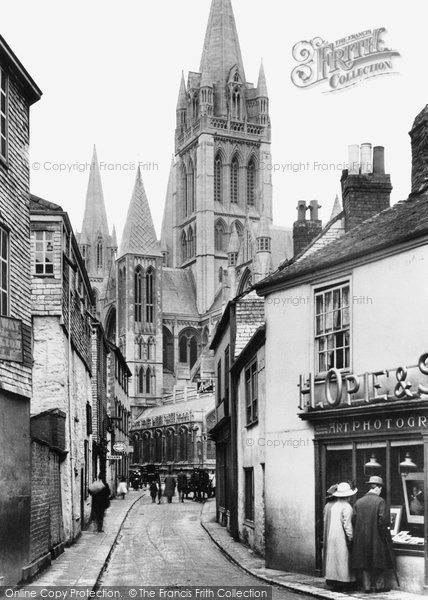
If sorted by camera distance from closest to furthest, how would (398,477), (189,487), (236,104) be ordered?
(398,477), (189,487), (236,104)

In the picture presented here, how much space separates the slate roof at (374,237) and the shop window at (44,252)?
17.7 ft

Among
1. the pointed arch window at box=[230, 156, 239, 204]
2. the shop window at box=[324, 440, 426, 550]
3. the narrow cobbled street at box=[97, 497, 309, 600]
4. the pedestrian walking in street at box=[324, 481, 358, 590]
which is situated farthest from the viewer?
→ the pointed arch window at box=[230, 156, 239, 204]

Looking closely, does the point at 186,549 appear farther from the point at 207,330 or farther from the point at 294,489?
the point at 207,330

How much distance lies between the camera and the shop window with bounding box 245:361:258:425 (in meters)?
22.3

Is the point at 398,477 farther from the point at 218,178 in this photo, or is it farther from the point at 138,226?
the point at 218,178

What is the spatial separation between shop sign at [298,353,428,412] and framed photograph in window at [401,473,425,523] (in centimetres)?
113

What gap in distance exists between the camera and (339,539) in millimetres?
14672

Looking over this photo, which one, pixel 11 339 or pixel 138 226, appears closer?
pixel 11 339

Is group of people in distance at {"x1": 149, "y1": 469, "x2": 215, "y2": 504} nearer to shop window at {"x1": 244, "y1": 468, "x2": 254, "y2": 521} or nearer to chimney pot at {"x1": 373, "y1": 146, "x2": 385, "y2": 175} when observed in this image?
shop window at {"x1": 244, "y1": 468, "x2": 254, "y2": 521}

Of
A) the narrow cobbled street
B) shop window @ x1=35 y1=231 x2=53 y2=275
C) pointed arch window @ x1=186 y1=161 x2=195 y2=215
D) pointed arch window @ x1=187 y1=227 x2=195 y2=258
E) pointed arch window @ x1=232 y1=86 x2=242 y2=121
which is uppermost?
pointed arch window @ x1=232 y1=86 x2=242 y2=121

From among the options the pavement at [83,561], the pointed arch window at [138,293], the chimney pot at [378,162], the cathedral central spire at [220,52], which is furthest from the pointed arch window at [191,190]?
the chimney pot at [378,162]

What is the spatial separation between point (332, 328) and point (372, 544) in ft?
12.9

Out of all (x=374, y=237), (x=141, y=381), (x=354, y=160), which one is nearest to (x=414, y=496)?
(x=374, y=237)

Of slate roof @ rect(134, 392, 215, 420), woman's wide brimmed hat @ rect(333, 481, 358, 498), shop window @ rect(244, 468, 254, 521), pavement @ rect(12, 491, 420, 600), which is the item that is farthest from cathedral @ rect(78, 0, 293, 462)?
woman's wide brimmed hat @ rect(333, 481, 358, 498)
